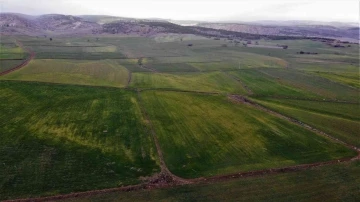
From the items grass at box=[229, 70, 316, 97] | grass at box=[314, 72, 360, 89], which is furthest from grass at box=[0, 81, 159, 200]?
grass at box=[314, 72, 360, 89]

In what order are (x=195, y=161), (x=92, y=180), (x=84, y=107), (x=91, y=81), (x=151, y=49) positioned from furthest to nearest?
(x=151, y=49), (x=91, y=81), (x=84, y=107), (x=195, y=161), (x=92, y=180)

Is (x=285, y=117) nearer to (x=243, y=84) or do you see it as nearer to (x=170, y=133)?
(x=170, y=133)

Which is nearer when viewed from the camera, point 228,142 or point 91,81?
point 228,142

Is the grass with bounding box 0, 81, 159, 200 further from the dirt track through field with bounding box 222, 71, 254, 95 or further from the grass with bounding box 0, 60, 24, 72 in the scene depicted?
the dirt track through field with bounding box 222, 71, 254, 95

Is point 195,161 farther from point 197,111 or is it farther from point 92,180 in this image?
point 197,111

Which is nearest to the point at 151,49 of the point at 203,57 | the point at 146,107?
the point at 203,57

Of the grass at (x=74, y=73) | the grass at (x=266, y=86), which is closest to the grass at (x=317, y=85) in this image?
the grass at (x=266, y=86)

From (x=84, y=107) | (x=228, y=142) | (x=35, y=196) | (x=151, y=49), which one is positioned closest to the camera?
(x=35, y=196)
